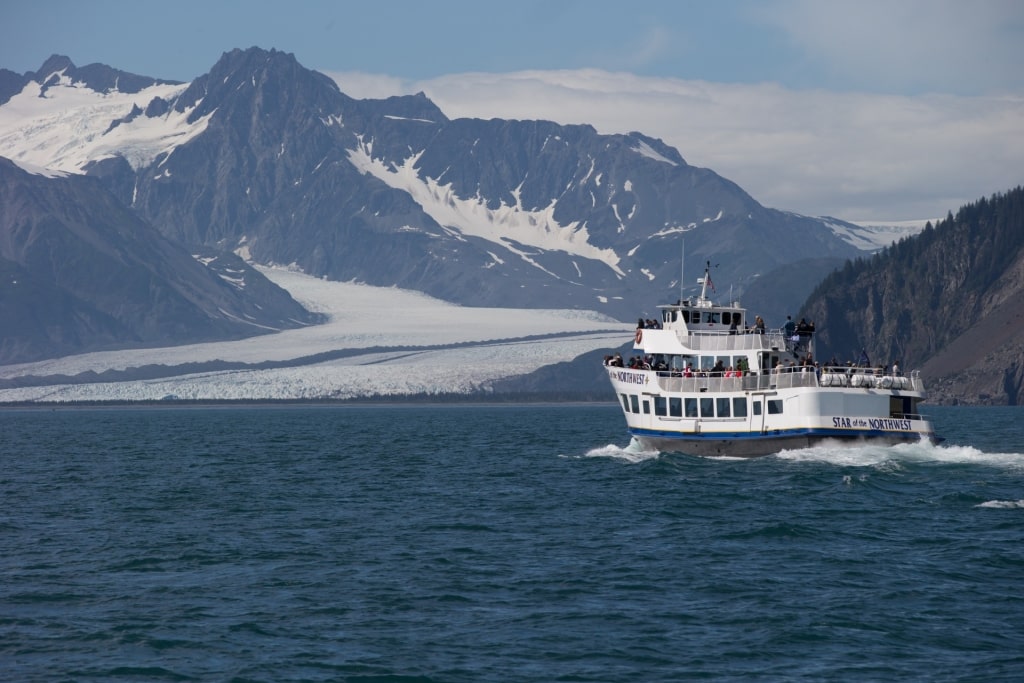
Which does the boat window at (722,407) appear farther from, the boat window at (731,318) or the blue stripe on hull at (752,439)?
the boat window at (731,318)

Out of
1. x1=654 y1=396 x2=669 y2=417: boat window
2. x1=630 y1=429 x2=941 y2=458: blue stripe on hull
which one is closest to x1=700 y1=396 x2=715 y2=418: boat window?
x1=630 y1=429 x2=941 y2=458: blue stripe on hull

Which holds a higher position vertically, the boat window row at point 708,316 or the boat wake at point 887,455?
the boat window row at point 708,316

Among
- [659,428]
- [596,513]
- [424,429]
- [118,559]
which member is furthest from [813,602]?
[424,429]

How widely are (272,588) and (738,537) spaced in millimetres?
19326

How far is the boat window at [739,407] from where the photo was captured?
302ft

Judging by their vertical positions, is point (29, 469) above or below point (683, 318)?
below

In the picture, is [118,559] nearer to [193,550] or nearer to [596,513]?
[193,550]

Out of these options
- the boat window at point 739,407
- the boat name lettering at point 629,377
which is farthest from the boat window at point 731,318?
the boat window at point 739,407

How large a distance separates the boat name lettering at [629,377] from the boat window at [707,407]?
471cm

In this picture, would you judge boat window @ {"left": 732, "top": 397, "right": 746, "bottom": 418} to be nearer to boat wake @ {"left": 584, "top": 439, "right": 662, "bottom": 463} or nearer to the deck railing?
the deck railing

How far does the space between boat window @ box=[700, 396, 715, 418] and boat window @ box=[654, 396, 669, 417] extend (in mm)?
2817

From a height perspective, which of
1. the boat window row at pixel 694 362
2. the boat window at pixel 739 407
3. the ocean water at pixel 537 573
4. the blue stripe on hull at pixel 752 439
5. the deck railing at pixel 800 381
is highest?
the boat window row at pixel 694 362

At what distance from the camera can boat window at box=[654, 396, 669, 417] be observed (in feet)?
316

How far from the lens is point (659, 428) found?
97.3 meters
